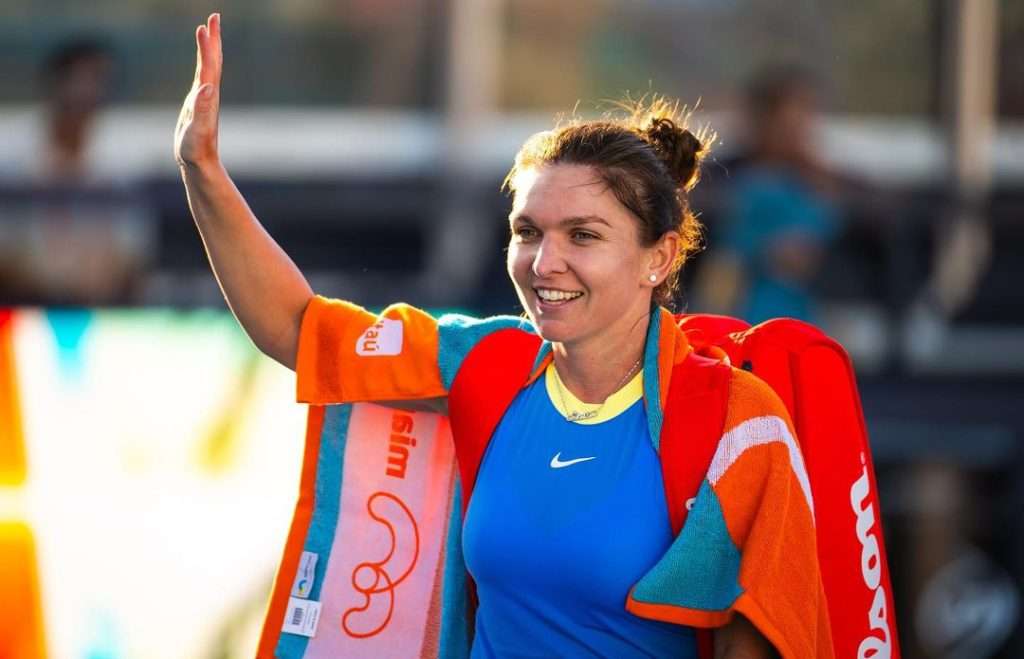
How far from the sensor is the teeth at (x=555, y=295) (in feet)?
8.38

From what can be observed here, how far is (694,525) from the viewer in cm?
244

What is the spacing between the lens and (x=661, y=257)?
2.67m

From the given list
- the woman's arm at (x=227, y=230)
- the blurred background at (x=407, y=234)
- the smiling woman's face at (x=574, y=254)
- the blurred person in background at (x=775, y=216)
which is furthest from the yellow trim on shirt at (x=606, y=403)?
the blurred person in background at (x=775, y=216)

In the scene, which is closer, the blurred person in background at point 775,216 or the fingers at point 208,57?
the fingers at point 208,57

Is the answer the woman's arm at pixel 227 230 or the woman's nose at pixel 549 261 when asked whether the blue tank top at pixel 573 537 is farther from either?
the woman's arm at pixel 227 230

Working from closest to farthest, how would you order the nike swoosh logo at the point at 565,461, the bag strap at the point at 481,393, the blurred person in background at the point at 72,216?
the nike swoosh logo at the point at 565,461
the bag strap at the point at 481,393
the blurred person in background at the point at 72,216

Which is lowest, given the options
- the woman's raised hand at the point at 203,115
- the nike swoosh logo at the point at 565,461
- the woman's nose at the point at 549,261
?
the nike swoosh logo at the point at 565,461

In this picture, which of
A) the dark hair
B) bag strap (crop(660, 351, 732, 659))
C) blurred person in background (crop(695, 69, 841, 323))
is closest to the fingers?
the dark hair

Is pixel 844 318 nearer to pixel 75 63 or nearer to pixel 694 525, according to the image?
pixel 75 63

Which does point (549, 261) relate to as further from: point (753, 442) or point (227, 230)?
point (227, 230)

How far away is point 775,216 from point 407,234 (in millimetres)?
2312

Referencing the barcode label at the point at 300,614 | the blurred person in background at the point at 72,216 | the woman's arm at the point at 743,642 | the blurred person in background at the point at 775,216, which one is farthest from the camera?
the blurred person in background at the point at 72,216

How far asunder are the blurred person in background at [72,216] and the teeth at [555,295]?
3456mm

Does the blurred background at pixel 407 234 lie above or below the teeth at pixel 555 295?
above
